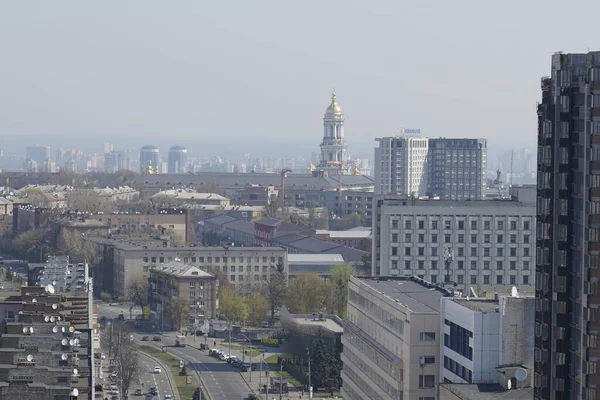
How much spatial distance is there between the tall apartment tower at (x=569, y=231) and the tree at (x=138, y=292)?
5735 centimetres

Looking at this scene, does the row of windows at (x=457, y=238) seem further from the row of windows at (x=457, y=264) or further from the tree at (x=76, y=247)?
the tree at (x=76, y=247)

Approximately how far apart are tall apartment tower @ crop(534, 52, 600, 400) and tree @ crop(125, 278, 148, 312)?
57349 millimetres

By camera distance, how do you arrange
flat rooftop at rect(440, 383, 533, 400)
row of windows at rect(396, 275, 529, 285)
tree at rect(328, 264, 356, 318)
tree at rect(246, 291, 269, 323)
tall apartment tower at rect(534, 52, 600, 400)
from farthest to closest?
tree at rect(246, 291, 269, 323)
tree at rect(328, 264, 356, 318)
row of windows at rect(396, 275, 529, 285)
flat rooftop at rect(440, 383, 533, 400)
tall apartment tower at rect(534, 52, 600, 400)

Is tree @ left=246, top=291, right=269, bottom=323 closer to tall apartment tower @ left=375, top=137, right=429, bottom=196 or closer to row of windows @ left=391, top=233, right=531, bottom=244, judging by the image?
row of windows @ left=391, top=233, right=531, bottom=244

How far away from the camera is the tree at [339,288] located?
72812 mm

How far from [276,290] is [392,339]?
4274cm

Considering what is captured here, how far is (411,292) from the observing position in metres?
43.2

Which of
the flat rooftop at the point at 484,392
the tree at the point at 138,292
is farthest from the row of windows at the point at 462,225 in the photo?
the tree at the point at 138,292

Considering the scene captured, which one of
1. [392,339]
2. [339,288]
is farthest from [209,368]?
[392,339]

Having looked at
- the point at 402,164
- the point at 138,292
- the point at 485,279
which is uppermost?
the point at 402,164

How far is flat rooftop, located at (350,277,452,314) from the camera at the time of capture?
39.9 m

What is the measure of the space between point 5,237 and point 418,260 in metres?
69.9

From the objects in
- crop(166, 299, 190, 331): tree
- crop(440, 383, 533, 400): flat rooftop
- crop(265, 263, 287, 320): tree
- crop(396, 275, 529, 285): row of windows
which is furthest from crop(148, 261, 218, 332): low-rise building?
crop(440, 383, 533, 400): flat rooftop

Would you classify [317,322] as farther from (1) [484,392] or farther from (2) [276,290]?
(1) [484,392]
